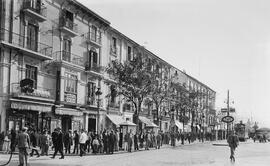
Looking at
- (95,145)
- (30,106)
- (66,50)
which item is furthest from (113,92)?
(95,145)

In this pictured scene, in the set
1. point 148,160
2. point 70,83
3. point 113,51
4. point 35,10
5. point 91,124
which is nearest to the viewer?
point 148,160

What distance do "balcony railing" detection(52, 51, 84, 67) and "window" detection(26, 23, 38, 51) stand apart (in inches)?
116

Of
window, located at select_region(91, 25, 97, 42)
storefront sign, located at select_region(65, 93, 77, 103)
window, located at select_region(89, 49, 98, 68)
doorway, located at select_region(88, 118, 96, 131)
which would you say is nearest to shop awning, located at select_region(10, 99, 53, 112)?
storefront sign, located at select_region(65, 93, 77, 103)

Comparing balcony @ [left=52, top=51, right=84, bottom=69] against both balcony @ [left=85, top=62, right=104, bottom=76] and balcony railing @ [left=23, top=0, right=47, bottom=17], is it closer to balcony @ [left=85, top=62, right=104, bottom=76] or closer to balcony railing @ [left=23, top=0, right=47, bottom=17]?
balcony @ [left=85, top=62, right=104, bottom=76]

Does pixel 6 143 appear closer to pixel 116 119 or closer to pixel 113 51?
pixel 116 119

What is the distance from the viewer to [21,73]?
28625 millimetres

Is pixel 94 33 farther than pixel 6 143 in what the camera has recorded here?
Yes

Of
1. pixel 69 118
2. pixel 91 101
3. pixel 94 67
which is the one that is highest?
pixel 94 67

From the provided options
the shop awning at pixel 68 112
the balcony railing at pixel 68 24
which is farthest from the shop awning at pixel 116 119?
the balcony railing at pixel 68 24

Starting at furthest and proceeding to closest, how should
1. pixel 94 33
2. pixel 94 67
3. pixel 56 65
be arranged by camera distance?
pixel 94 33 < pixel 94 67 < pixel 56 65

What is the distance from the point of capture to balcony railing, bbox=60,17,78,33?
33938 millimetres

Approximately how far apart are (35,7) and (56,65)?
16.5 ft

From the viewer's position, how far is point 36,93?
29516 millimetres

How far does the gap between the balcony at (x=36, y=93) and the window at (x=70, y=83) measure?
1.92 metres
